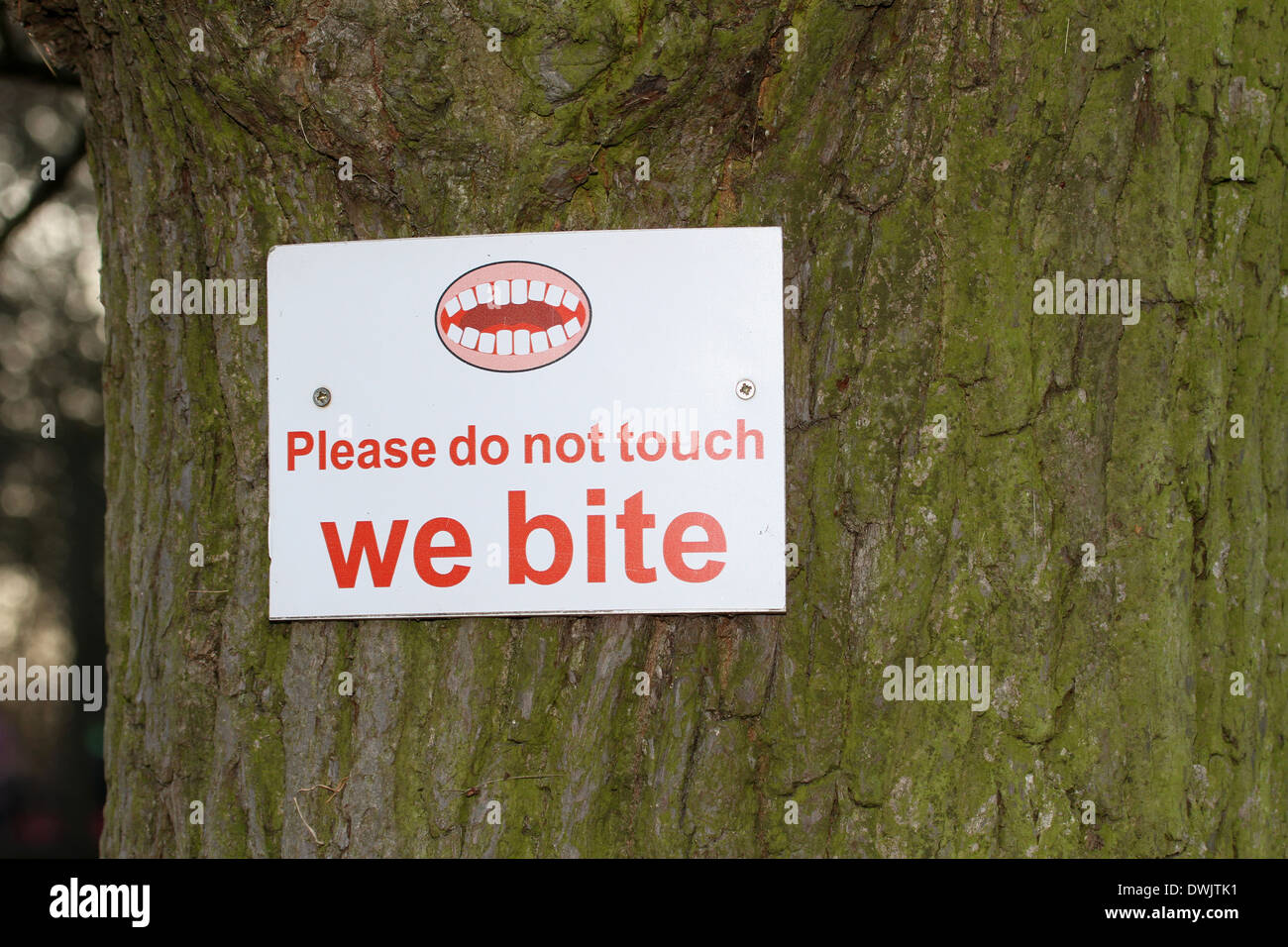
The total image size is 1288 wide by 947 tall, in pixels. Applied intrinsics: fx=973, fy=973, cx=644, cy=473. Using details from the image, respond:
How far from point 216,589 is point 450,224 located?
64 centimetres

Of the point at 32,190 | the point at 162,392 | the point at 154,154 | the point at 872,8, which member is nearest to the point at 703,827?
the point at 162,392

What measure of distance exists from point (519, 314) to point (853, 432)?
50 centimetres

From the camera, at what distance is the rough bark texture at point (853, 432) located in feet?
4.39

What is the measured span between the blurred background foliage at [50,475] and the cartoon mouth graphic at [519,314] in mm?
3828

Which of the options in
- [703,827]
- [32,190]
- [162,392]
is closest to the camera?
[703,827]

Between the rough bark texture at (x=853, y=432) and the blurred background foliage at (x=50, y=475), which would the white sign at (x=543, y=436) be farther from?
the blurred background foliage at (x=50, y=475)

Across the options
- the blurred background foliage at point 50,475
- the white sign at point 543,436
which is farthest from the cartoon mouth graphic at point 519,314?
the blurred background foliage at point 50,475

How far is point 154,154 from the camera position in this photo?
1.48 meters

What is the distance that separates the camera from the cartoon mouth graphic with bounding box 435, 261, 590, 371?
4.58 feet

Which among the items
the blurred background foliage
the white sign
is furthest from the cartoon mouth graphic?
the blurred background foliage

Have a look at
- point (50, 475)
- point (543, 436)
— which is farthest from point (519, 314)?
point (50, 475)

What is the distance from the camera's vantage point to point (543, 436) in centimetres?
139

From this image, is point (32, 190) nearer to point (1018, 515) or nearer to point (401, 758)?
point (401, 758)

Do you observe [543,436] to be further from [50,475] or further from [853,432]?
[50,475]
